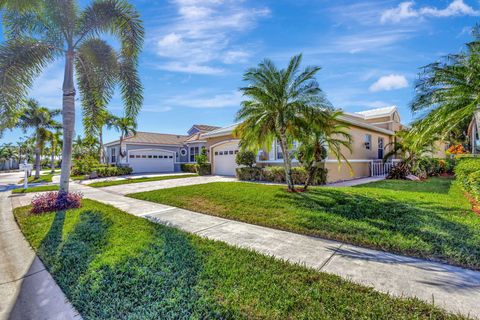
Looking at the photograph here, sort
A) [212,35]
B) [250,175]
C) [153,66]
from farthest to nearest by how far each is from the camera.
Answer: [250,175]
[153,66]
[212,35]

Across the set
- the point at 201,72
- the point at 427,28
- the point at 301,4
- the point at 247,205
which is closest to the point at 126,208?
the point at 247,205

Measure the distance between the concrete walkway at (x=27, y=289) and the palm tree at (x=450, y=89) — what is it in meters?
10.3

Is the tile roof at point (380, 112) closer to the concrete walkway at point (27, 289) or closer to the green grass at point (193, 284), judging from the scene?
the green grass at point (193, 284)

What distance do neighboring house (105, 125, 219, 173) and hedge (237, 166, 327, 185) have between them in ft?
33.5

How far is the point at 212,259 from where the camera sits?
386cm

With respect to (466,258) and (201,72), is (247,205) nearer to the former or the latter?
(466,258)

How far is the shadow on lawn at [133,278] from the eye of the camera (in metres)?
2.64

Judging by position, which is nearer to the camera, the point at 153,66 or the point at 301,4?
the point at 301,4

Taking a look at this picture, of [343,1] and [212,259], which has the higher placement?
[343,1]

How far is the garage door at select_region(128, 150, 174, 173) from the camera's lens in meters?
25.9

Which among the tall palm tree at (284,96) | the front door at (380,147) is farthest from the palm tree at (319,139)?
the front door at (380,147)

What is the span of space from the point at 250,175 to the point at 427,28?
37.2 ft

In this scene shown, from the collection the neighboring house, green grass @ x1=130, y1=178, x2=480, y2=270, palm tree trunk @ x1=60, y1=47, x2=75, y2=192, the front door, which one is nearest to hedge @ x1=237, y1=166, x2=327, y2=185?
green grass @ x1=130, y1=178, x2=480, y2=270

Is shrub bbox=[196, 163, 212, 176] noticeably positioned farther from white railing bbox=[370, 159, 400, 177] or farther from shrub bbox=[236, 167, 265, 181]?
white railing bbox=[370, 159, 400, 177]
